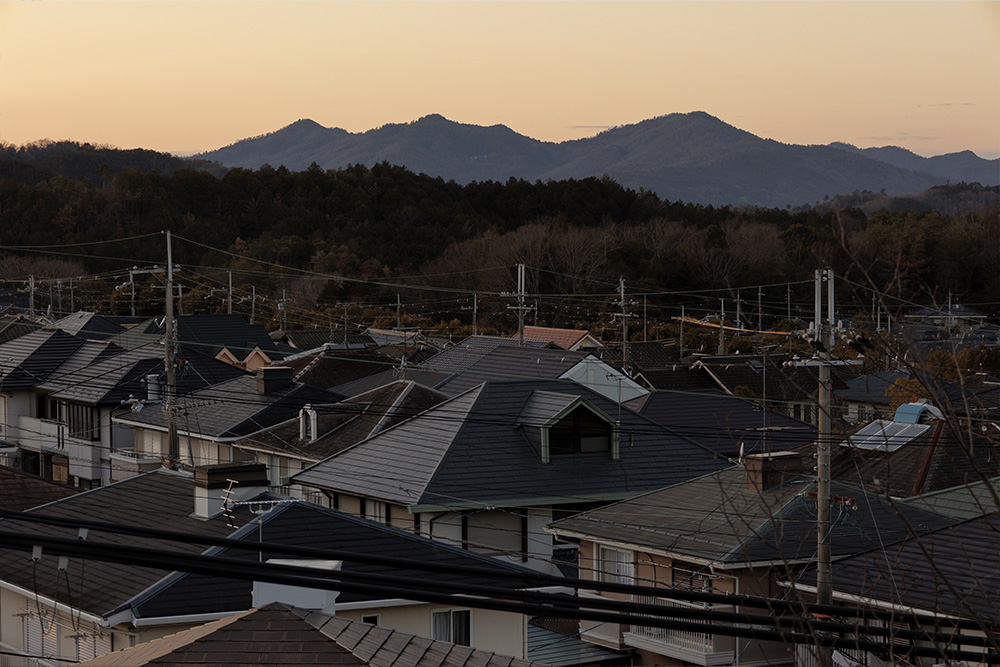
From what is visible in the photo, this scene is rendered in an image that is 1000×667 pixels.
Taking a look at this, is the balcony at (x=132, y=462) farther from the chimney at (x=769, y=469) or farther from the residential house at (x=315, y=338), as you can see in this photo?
the residential house at (x=315, y=338)

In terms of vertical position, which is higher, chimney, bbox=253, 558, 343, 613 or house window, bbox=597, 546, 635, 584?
chimney, bbox=253, 558, 343, 613

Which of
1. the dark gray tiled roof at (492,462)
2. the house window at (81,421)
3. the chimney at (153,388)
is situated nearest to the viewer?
the dark gray tiled roof at (492,462)

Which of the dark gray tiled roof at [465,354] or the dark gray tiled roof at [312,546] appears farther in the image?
the dark gray tiled roof at [465,354]

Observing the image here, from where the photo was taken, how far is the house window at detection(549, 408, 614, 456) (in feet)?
74.1

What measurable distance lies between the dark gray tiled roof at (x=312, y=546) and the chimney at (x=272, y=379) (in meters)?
15.4

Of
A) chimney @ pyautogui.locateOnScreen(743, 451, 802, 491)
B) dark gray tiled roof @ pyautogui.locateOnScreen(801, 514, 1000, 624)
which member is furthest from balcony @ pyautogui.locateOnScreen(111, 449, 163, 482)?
dark gray tiled roof @ pyautogui.locateOnScreen(801, 514, 1000, 624)

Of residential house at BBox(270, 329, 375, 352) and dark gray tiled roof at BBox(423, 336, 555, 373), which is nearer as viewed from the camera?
dark gray tiled roof at BBox(423, 336, 555, 373)

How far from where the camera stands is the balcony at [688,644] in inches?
664

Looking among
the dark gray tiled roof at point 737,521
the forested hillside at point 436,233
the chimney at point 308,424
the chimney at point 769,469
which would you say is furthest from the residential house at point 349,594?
the forested hillside at point 436,233

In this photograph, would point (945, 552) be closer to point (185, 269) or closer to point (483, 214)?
point (185, 269)

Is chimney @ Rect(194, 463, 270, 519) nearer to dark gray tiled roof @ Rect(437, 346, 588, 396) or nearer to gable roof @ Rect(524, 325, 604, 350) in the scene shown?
dark gray tiled roof @ Rect(437, 346, 588, 396)

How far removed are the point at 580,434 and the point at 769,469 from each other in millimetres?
4999

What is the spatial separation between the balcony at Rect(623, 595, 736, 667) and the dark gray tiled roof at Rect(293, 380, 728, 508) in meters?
3.51

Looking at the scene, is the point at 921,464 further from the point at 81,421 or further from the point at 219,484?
the point at 81,421
